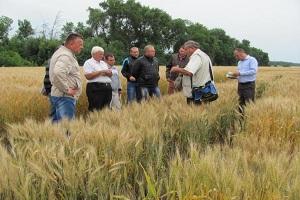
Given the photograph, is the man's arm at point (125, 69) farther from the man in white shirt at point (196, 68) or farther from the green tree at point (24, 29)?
the green tree at point (24, 29)

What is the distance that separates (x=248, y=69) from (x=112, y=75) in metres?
3.13

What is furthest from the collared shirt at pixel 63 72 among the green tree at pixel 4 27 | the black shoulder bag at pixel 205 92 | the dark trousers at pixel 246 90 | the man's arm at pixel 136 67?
the green tree at pixel 4 27

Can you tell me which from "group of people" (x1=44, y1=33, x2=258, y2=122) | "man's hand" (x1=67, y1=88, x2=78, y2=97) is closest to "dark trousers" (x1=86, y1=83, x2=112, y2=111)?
"group of people" (x1=44, y1=33, x2=258, y2=122)

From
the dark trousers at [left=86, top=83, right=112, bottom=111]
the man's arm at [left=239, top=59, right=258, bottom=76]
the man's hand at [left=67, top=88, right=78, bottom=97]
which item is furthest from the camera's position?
the man's arm at [left=239, top=59, right=258, bottom=76]

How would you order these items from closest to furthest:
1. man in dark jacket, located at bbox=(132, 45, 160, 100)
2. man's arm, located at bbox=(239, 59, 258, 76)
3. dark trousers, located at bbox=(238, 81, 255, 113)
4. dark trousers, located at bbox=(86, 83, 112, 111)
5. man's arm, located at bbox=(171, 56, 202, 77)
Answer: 1. man's arm, located at bbox=(171, 56, 202, 77)
2. dark trousers, located at bbox=(86, 83, 112, 111)
3. man in dark jacket, located at bbox=(132, 45, 160, 100)
4. man's arm, located at bbox=(239, 59, 258, 76)
5. dark trousers, located at bbox=(238, 81, 255, 113)

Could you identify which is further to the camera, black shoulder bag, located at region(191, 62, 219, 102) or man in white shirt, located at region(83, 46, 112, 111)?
man in white shirt, located at region(83, 46, 112, 111)

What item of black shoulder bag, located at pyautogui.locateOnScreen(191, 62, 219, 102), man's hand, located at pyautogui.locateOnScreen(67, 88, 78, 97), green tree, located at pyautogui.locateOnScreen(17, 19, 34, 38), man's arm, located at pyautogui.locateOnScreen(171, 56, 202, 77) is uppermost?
green tree, located at pyautogui.locateOnScreen(17, 19, 34, 38)

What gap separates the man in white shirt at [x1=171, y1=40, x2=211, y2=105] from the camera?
6.70m

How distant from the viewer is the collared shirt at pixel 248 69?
10.0 meters

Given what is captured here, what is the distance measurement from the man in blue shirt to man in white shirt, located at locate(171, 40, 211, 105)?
3.19 meters

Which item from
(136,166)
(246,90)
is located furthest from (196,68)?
(246,90)

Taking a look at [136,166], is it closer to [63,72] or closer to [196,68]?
[63,72]

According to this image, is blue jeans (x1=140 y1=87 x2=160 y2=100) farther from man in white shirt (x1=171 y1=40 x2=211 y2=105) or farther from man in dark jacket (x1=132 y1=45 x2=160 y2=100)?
man in white shirt (x1=171 y1=40 x2=211 y2=105)

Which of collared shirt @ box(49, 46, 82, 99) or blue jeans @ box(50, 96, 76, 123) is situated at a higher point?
collared shirt @ box(49, 46, 82, 99)
